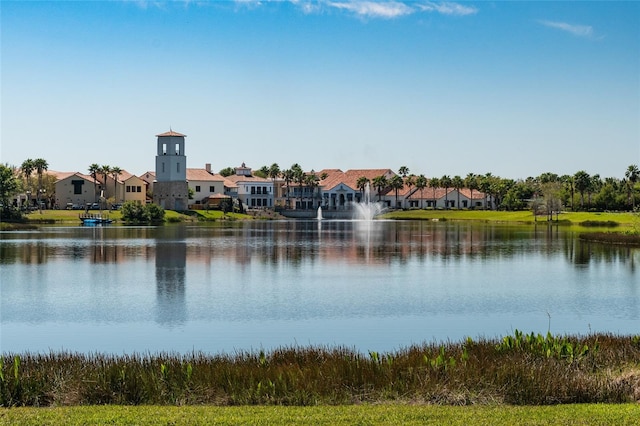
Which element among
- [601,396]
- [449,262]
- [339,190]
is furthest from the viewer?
[339,190]

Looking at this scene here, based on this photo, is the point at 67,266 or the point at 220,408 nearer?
the point at 220,408

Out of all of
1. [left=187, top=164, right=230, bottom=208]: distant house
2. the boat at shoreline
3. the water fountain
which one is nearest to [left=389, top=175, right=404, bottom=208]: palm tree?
the water fountain

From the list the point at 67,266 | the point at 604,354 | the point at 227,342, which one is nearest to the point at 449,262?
the point at 67,266

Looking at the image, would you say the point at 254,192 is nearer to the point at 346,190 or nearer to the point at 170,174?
the point at 346,190

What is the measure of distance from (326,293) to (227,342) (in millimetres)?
10922

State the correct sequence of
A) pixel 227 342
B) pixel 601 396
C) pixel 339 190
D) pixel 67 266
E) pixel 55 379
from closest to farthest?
pixel 601 396 < pixel 55 379 < pixel 227 342 < pixel 67 266 < pixel 339 190

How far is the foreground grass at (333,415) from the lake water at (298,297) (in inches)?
313

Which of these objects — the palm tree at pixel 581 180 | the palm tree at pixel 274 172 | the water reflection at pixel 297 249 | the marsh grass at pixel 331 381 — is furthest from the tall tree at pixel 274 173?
the marsh grass at pixel 331 381

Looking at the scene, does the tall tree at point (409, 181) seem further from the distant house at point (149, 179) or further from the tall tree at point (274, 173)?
the distant house at point (149, 179)

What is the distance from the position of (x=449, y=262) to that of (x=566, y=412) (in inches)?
1377

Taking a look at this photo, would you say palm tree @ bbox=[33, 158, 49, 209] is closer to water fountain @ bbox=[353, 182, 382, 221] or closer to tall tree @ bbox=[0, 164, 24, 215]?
tall tree @ bbox=[0, 164, 24, 215]

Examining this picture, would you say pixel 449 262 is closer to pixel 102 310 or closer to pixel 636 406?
pixel 102 310

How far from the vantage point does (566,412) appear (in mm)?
11359

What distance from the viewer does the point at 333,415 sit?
1122 cm
